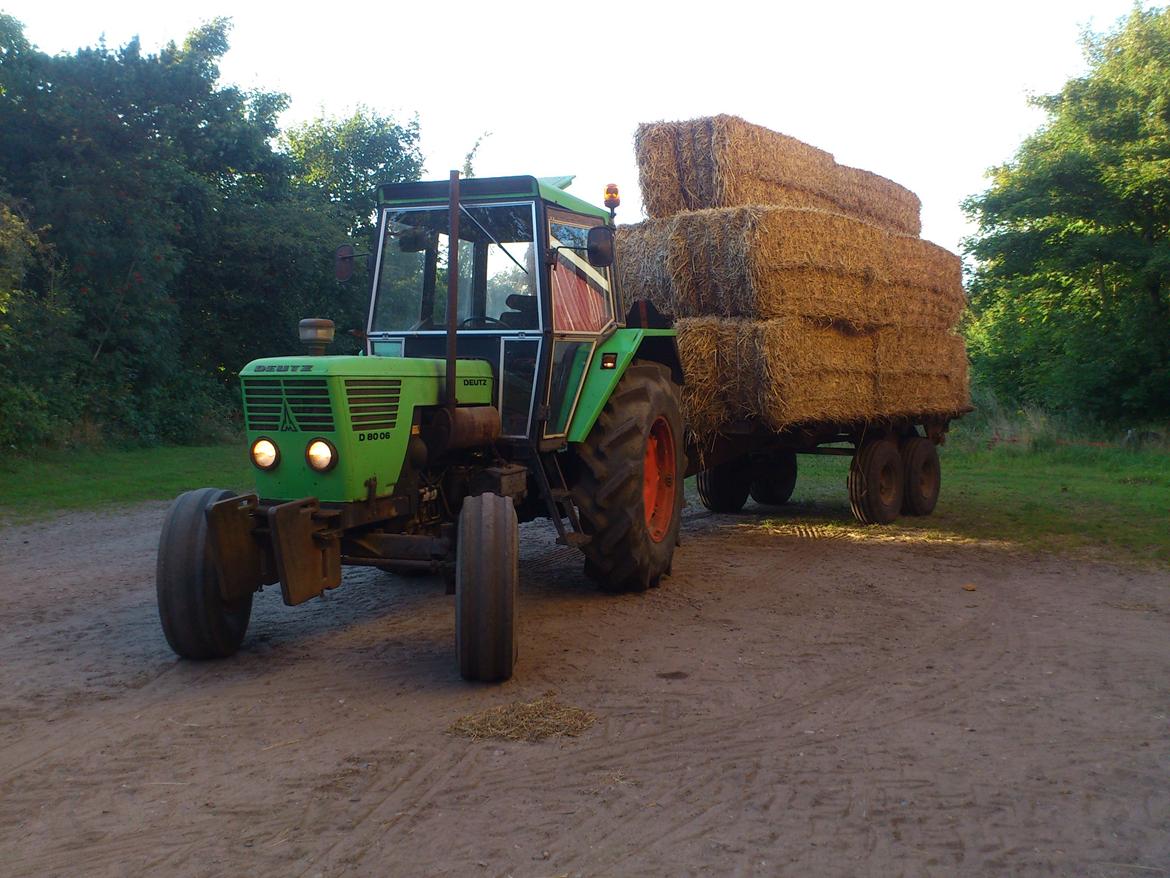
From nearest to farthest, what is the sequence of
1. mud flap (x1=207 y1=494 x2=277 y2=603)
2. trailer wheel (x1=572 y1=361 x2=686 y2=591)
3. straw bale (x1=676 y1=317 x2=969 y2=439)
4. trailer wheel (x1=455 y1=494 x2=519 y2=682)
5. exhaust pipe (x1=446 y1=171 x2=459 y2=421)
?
1. trailer wheel (x1=455 y1=494 x2=519 y2=682)
2. mud flap (x1=207 y1=494 x2=277 y2=603)
3. exhaust pipe (x1=446 y1=171 x2=459 y2=421)
4. trailer wheel (x1=572 y1=361 x2=686 y2=591)
5. straw bale (x1=676 y1=317 x2=969 y2=439)

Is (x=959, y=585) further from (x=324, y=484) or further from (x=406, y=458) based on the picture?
(x=324, y=484)

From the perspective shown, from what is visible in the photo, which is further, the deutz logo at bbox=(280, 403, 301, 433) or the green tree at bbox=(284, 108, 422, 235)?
the green tree at bbox=(284, 108, 422, 235)

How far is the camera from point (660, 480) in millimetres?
7695

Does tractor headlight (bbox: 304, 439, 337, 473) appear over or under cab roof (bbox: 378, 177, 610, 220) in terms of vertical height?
under

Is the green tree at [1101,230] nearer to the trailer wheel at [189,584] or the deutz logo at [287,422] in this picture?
the deutz logo at [287,422]

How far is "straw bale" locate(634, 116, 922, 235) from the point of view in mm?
9703

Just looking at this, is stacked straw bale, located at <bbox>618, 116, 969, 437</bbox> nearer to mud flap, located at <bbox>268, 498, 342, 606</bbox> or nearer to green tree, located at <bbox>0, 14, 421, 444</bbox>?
mud flap, located at <bbox>268, 498, 342, 606</bbox>

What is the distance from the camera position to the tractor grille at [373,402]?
17.7 feet

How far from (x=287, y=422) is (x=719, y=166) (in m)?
5.47

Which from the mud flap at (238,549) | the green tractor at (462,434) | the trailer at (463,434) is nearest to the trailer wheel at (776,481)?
the trailer at (463,434)

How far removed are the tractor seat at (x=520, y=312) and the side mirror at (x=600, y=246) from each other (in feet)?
1.43

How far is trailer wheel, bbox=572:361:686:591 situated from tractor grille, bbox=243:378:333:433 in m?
1.89

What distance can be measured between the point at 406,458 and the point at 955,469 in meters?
12.8

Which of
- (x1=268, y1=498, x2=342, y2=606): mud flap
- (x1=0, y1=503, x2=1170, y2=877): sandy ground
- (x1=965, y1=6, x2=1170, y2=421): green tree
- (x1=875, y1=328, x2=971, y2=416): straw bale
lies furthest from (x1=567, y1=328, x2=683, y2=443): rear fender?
(x1=965, y1=6, x2=1170, y2=421): green tree
